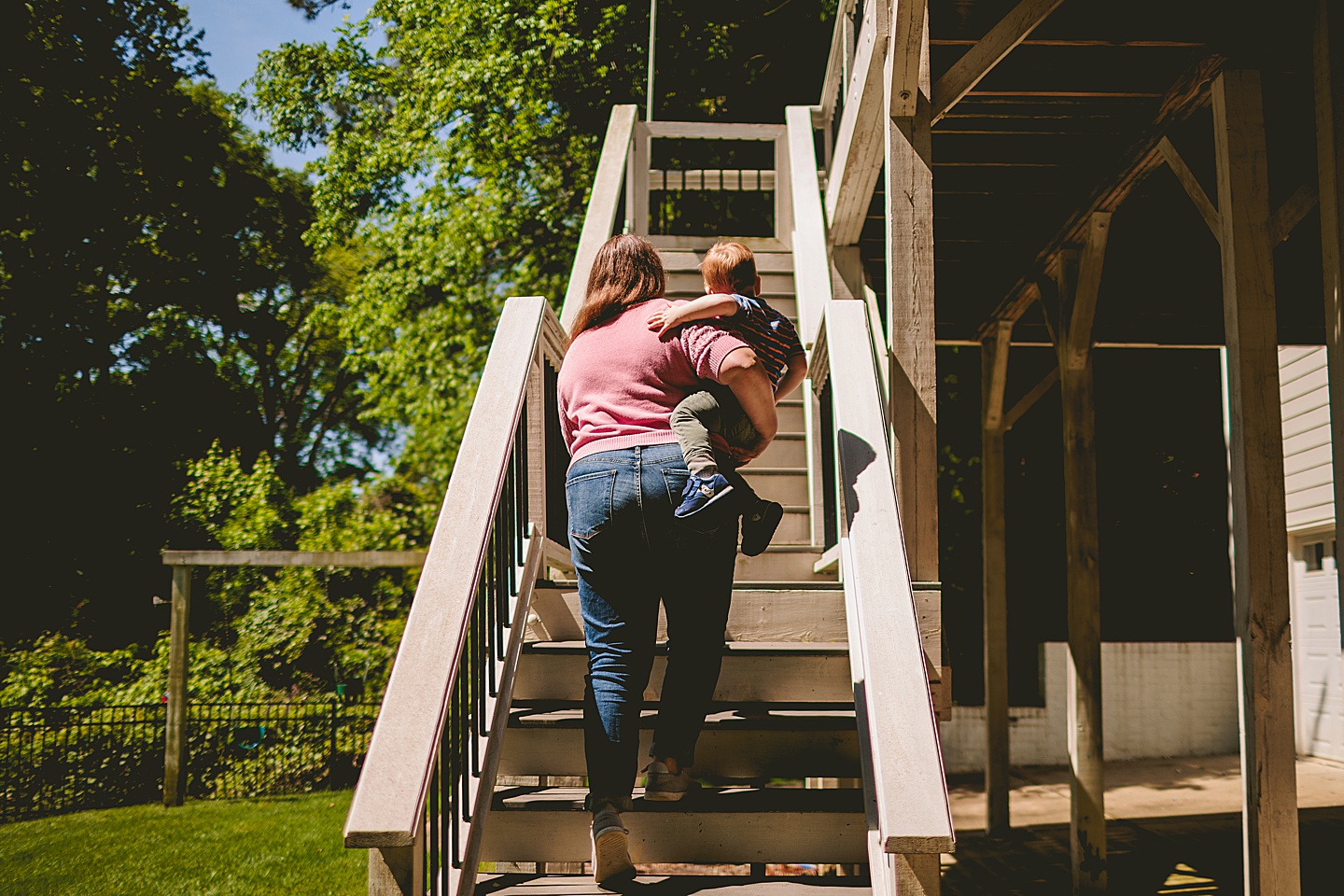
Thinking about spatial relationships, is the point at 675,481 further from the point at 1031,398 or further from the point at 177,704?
the point at 177,704

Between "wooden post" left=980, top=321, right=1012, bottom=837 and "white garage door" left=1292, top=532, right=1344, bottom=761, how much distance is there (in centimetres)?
399

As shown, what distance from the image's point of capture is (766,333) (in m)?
2.72

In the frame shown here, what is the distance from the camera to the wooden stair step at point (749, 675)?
9.96ft

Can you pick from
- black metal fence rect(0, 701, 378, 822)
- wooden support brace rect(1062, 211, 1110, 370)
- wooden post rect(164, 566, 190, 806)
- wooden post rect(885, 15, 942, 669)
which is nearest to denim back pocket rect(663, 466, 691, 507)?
wooden post rect(885, 15, 942, 669)

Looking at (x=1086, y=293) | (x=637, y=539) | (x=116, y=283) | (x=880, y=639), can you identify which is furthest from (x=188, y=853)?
(x=116, y=283)

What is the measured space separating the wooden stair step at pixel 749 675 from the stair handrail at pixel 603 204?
6.83 feet

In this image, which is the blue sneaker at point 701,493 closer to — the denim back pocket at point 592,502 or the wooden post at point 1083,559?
the denim back pocket at point 592,502

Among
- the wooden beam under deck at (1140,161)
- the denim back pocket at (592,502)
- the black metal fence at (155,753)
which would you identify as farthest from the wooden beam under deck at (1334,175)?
the black metal fence at (155,753)

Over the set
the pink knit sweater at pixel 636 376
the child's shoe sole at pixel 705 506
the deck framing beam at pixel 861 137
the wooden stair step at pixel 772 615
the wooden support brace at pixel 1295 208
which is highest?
the deck framing beam at pixel 861 137

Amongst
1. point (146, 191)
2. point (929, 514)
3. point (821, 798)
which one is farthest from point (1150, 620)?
point (146, 191)

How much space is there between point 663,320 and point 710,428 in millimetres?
282

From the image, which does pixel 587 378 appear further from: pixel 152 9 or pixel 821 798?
pixel 152 9

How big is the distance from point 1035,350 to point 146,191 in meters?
15.3

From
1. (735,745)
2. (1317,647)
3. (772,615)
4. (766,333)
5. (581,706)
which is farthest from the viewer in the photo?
(1317,647)
